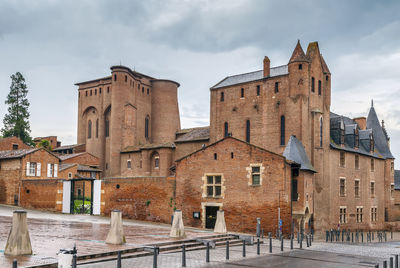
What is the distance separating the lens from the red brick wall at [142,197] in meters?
34.7

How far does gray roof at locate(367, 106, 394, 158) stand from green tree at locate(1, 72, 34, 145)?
5332 centimetres

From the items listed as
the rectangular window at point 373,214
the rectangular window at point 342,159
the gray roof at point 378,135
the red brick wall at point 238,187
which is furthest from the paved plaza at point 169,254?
the gray roof at point 378,135

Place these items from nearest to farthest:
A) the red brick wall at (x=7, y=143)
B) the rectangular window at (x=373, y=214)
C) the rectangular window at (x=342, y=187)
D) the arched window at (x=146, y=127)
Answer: the rectangular window at (x=342, y=187), the rectangular window at (x=373, y=214), the red brick wall at (x=7, y=143), the arched window at (x=146, y=127)

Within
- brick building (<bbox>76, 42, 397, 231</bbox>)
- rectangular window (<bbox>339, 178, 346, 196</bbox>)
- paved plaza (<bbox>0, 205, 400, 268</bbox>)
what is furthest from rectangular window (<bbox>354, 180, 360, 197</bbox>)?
paved plaza (<bbox>0, 205, 400, 268</bbox>)

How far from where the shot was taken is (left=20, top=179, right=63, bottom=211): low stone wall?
122 feet

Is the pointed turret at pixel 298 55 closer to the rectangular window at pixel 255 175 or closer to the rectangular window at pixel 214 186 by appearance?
the rectangular window at pixel 255 175

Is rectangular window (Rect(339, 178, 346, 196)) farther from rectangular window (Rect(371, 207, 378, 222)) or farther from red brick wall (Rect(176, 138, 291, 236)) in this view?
red brick wall (Rect(176, 138, 291, 236))

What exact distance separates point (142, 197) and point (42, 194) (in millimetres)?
9620

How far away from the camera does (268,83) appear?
45.4 metres

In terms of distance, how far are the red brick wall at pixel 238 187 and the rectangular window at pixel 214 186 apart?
1.19 feet

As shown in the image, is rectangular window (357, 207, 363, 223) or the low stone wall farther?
rectangular window (357, 207, 363, 223)

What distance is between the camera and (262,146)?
44906 mm

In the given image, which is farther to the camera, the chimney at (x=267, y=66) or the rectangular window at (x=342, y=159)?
the chimney at (x=267, y=66)

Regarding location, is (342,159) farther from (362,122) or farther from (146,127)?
(146,127)
